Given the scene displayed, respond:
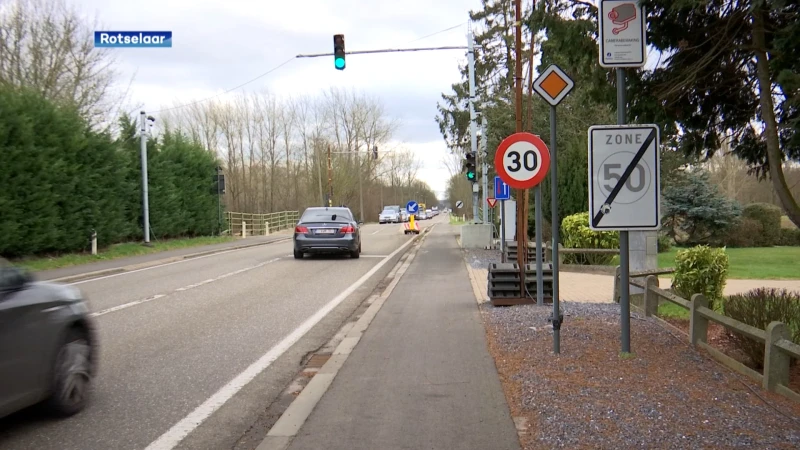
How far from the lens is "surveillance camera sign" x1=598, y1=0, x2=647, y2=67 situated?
6160 millimetres

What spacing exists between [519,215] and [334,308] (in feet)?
10.7

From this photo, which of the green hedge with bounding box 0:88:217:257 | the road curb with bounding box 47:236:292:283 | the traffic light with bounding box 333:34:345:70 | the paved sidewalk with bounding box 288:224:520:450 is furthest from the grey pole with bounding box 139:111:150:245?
the paved sidewalk with bounding box 288:224:520:450

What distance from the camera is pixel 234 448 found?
449 centimetres

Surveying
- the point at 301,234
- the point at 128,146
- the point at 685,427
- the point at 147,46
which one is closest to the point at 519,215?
the point at 685,427

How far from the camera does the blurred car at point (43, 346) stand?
14.4ft

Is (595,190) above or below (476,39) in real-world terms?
below

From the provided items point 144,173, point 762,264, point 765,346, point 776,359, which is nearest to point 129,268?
point 144,173

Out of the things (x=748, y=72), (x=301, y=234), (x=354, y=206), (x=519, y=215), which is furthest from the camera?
(x=354, y=206)

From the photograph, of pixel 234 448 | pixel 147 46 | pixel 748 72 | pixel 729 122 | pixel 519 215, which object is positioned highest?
pixel 147 46

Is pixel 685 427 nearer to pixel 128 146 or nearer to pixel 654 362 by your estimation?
pixel 654 362

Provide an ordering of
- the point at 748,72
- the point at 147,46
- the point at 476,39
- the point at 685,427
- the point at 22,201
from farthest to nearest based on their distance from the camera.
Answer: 1. the point at 476,39
2. the point at 22,201
3. the point at 147,46
4. the point at 748,72
5. the point at 685,427

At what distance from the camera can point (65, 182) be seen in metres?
19.9

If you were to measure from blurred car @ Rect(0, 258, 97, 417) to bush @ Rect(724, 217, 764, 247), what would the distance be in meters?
27.0

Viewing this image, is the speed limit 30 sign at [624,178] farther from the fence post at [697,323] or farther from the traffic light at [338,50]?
the traffic light at [338,50]
